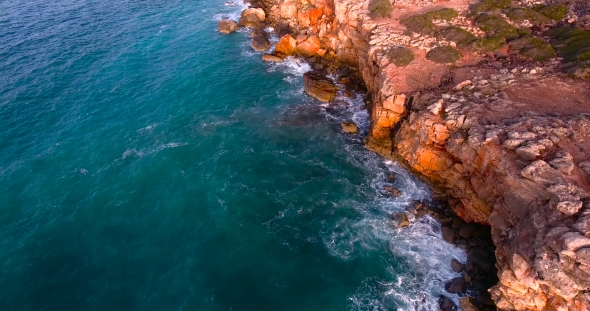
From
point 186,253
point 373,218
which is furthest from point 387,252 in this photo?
point 186,253

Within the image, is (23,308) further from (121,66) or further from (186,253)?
(121,66)

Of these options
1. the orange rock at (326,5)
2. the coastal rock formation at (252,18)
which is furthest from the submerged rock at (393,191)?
the coastal rock formation at (252,18)

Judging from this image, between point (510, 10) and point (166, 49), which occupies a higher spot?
point (510, 10)

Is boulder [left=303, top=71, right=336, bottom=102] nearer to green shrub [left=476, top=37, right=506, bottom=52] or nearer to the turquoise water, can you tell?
the turquoise water

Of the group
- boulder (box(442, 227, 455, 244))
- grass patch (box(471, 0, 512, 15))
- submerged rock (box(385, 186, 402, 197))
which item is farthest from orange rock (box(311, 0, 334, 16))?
boulder (box(442, 227, 455, 244))

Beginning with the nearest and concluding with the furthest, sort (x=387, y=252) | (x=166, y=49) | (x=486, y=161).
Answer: (x=486, y=161), (x=387, y=252), (x=166, y=49)

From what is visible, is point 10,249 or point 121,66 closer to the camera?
point 10,249

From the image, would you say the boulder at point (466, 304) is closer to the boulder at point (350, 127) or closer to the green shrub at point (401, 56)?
the boulder at point (350, 127)

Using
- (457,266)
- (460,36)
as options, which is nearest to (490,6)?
(460,36)
